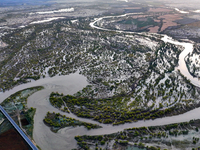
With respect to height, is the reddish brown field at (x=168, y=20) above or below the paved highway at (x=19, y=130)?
above

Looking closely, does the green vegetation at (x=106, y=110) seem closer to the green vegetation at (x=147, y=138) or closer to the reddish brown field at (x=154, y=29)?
the green vegetation at (x=147, y=138)

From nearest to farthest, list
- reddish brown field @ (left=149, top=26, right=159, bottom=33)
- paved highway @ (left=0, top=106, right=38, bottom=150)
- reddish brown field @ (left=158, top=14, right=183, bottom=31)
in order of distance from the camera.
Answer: paved highway @ (left=0, top=106, right=38, bottom=150), reddish brown field @ (left=149, top=26, right=159, bottom=33), reddish brown field @ (left=158, top=14, right=183, bottom=31)

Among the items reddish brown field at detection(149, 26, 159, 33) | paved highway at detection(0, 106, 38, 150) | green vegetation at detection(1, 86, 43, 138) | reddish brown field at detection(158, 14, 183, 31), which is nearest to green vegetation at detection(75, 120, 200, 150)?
paved highway at detection(0, 106, 38, 150)

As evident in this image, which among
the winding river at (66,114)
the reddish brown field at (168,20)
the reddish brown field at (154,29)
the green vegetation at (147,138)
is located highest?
the reddish brown field at (168,20)

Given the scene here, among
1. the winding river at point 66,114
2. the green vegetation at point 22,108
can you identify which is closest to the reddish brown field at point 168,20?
the winding river at point 66,114

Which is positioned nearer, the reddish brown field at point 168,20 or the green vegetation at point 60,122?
the green vegetation at point 60,122

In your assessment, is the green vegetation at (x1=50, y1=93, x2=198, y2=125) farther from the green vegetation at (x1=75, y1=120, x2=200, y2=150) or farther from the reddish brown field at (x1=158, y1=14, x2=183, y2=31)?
the reddish brown field at (x1=158, y1=14, x2=183, y2=31)

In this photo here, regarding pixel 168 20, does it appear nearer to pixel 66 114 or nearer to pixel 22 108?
pixel 66 114

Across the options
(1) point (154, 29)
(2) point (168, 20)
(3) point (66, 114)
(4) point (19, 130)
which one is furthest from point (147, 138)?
(2) point (168, 20)
